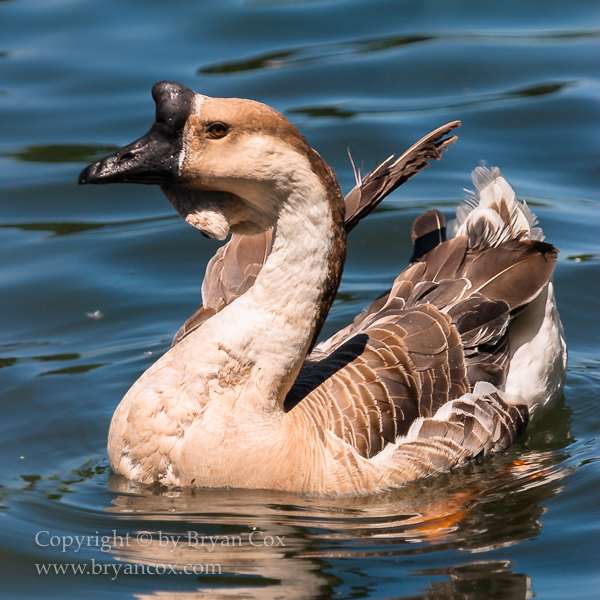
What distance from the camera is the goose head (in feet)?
16.1

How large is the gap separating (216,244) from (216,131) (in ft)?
15.5

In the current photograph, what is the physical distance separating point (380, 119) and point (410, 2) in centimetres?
363

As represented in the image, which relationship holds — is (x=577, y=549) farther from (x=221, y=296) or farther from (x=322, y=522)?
(x=221, y=296)

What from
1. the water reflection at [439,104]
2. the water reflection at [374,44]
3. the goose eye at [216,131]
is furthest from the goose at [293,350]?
the water reflection at [374,44]

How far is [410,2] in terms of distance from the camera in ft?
46.9

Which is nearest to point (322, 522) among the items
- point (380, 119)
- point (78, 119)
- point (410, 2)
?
point (380, 119)

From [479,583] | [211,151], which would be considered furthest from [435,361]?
[211,151]

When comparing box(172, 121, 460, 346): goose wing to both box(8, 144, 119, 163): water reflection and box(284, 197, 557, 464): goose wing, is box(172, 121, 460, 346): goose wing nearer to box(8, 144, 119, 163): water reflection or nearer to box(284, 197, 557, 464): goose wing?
box(284, 197, 557, 464): goose wing

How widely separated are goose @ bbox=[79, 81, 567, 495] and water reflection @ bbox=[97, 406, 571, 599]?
0.12m

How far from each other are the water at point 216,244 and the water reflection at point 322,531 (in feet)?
0.04

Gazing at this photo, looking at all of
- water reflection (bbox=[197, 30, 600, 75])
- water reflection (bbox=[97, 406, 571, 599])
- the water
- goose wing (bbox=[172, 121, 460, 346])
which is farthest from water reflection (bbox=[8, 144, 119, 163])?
water reflection (bbox=[97, 406, 571, 599])

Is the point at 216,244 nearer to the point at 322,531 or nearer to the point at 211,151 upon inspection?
the point at 211,151

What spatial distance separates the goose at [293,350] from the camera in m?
4.99

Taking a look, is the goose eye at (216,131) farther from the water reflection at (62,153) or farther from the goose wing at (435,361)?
the water reflection at (62,153)
